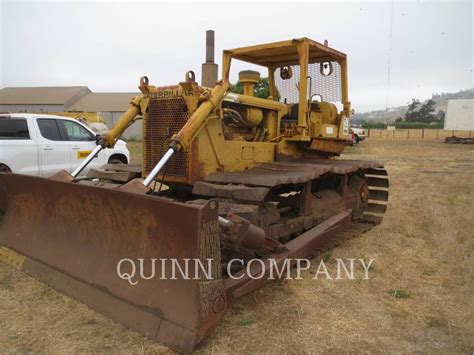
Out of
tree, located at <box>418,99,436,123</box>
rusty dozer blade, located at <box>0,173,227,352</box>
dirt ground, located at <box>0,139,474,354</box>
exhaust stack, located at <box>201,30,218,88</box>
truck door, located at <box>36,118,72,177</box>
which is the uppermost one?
tree, located at <box>418,99,436,123</box>

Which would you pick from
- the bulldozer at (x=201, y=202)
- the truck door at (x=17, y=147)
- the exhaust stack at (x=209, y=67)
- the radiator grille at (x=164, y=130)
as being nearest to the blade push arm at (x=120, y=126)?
the bulldozer at (x=201, y=202)

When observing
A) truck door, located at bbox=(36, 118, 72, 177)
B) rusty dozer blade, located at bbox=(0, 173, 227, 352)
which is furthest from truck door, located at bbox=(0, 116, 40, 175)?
rusty dozer blade, located at bbox=(0, 173, 227, 352)

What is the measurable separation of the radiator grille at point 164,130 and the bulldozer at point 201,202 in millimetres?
15

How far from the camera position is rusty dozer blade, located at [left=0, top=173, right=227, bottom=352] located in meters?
3.01

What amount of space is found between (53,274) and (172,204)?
1726 mm

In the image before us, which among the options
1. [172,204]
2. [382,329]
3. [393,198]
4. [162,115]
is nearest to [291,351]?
[382,329]

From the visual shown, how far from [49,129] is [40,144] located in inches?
17.3

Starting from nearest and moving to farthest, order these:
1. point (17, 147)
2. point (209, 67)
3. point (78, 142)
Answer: point (209, 67), point (17, 147), point (78, 142)

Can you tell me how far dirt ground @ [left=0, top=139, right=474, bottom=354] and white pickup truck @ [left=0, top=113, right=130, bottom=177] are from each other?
4.73 metres

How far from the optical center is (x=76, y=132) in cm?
965

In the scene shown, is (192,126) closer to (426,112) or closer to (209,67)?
(209,67)

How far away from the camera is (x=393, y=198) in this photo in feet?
29.1

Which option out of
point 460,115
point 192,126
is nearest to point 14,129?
point 192,126

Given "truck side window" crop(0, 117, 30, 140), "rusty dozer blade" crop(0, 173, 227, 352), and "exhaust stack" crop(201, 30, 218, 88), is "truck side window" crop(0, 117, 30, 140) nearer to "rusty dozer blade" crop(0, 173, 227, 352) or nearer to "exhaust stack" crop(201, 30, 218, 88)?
"rusty dozer blade" crop(0, 173, 227, 352)
